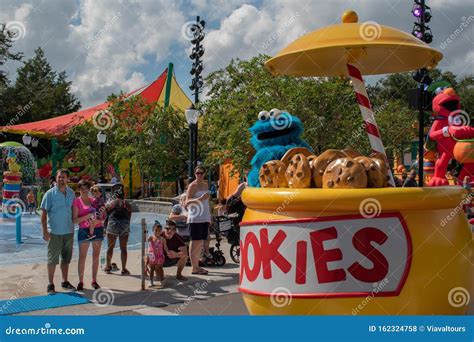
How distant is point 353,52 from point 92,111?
29036 mm

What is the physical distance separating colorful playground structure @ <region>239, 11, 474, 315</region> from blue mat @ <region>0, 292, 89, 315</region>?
10.0 feet

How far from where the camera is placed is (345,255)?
12.6 ft

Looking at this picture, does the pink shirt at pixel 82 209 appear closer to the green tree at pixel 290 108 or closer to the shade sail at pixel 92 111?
the green tree at pixel 290 108

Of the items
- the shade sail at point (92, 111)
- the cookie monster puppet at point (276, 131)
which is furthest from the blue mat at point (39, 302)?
the shade sail at point (92, 111)

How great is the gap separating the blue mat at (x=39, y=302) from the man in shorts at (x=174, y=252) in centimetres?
147

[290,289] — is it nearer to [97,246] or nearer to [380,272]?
[380,272]

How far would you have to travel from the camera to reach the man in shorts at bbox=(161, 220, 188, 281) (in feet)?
25.6

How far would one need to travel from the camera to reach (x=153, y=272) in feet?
24.5

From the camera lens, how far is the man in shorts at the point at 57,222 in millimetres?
6758

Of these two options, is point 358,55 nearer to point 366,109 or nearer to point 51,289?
point 366,109

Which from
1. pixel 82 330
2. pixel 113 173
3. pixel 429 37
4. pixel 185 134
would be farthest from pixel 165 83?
pixel 82 330

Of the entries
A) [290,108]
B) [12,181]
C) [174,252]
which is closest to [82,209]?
[174,252]

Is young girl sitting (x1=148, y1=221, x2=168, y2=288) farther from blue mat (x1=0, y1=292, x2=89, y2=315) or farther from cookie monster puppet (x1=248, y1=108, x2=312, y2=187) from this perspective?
cookie monster puppet (x1=248, y1=108, x2=312, y2=187)

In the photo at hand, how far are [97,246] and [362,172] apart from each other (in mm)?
4479
